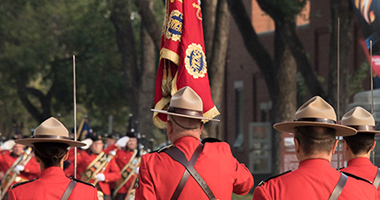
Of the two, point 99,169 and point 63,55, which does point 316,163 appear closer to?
point 99,169

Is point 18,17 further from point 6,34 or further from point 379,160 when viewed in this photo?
Answer: point 379,160

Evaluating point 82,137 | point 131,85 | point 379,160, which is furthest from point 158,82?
point 131,85

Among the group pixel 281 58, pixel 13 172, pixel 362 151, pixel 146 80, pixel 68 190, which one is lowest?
pixel 13 172

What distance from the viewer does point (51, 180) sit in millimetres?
4367

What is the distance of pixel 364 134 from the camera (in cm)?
455

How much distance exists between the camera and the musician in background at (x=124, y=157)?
42.7ft

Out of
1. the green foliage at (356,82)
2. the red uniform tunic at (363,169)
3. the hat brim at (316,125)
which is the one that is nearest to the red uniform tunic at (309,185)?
the hat brim at (316,125)

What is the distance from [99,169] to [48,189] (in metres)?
7.92

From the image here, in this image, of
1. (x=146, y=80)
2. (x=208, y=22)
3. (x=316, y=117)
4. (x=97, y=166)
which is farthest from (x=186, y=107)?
(x=146, y=80)

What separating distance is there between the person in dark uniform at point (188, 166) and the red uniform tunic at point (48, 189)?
0.56 metres

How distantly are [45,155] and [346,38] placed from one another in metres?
11.6

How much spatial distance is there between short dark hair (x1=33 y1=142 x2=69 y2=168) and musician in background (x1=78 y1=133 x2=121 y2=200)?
24.8ft

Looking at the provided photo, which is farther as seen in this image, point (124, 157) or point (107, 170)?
point (124, 157)

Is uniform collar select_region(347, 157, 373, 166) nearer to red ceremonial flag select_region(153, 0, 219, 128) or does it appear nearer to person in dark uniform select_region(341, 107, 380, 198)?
person in dark uniform select_region(341, 107, 380, 198)
